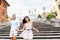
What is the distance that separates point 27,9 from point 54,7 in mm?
764

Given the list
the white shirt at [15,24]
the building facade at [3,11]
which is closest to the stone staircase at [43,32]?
the building facade at [3,11]

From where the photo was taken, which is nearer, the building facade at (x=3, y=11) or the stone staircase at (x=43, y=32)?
the stone staircase at (x=43, y=32)

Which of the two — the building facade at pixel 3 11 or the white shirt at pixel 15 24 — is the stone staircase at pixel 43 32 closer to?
the building facade at pixel 3 11

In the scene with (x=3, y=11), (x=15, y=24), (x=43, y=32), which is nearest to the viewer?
(x=15, y=24)

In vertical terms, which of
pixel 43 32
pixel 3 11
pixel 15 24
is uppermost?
pixel 3 11

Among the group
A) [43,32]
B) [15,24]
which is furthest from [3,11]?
[15,24]

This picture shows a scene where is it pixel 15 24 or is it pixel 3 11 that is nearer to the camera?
pixel 15 24

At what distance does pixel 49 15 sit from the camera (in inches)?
211

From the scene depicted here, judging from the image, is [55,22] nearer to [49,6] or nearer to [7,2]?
[49,6]

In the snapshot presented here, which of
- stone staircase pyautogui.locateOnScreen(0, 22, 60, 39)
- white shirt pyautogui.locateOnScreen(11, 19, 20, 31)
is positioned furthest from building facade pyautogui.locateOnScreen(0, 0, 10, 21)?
white shirt pyautogui.locateOnScreen(11, 19, 20, 31)

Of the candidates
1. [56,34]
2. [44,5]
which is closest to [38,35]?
[56,34]

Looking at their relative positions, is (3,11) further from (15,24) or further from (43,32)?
(15,24)

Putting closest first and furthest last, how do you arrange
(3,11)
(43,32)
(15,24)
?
1. (15,24)
2. (43,32)
3. (3,11)

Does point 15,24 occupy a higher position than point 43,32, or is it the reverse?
point 15,24
